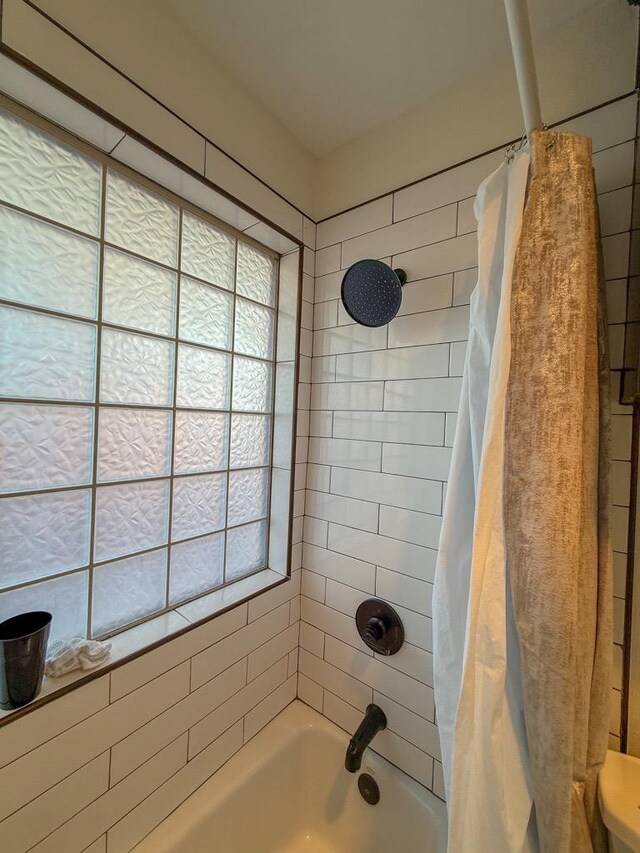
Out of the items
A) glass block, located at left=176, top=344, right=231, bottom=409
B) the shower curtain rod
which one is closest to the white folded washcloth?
glass block, located at left=176, top=344, right=231, bottom=409

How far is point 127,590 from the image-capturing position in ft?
3.07

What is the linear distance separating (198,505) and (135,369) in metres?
0.48

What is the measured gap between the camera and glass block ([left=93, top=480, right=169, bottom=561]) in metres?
0.88

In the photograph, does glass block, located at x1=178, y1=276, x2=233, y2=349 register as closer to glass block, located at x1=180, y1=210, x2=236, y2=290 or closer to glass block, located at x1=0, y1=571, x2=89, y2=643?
glass block, located at x1=180, y1=210, x2=236, y2=290

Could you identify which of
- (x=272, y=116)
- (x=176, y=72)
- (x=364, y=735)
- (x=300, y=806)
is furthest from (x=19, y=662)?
(x=272, y=116)

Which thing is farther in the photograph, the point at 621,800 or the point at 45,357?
the point at 45,357

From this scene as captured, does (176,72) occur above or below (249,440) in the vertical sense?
above

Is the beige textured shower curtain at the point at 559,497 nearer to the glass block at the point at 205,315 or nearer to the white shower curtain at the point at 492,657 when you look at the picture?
the white shower curtain at the point at 492,657

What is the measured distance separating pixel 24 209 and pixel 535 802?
5.22 feet

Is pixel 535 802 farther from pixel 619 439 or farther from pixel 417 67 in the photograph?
pixel 417 67

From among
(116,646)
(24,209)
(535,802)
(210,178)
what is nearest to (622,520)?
(535,802)

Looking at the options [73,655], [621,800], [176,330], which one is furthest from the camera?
[176,330]

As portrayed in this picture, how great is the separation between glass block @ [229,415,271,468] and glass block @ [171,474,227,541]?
0.31ft

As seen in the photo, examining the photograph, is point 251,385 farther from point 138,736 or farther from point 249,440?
point 138,736
